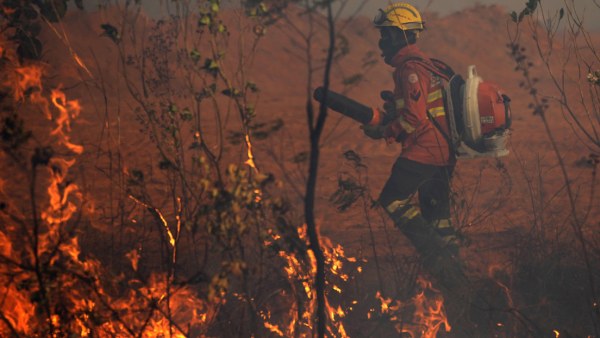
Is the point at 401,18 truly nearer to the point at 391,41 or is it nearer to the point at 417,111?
the point at 391,41

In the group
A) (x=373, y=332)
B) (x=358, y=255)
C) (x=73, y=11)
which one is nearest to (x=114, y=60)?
(x=73, y=11)

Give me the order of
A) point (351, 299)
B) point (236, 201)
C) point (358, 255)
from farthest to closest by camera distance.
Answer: point (358, 255), point (351, 299), point (236, 201)

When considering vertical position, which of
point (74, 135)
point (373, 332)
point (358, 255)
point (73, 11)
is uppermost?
point (73, 11)

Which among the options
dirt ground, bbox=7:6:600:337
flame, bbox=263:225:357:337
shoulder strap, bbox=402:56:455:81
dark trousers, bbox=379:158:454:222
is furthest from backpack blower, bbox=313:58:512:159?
flame, bbox=263:225:357:337

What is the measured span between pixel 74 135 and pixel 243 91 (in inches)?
332

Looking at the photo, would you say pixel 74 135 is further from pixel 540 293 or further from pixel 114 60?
pixel 540 293

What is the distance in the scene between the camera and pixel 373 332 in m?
4.49

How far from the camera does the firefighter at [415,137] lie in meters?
4.88

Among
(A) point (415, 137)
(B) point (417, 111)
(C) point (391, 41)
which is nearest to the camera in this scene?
(B) point (417, 111)

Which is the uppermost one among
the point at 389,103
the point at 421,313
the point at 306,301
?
the point at 389,103

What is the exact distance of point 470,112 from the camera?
4648 millimetres

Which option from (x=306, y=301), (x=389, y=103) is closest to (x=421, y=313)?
(x=306, y=301)

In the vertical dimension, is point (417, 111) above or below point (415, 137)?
above

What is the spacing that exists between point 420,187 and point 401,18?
4.73 ft
